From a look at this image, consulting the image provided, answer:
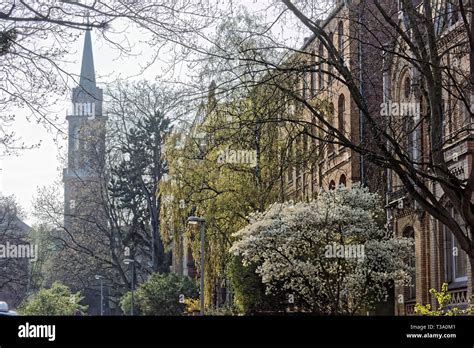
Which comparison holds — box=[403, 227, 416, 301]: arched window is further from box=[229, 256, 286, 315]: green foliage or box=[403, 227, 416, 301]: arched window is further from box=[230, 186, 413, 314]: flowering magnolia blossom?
box=[229, 256, 286, 315]: green foliage

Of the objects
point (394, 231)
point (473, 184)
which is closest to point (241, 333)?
point (473, 184)

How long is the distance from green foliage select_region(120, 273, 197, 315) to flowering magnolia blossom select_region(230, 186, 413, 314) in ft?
43.6

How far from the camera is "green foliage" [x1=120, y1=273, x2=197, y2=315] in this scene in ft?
129

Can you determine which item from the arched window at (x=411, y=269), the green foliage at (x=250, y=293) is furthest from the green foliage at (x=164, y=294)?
the arched window at (x=411, y=269)

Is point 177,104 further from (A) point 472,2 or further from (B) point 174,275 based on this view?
(B) point 174,275

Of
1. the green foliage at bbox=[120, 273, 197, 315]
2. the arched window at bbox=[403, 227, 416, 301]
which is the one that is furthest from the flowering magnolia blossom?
the green foliage at bbox=[120, 273, 197, 315]

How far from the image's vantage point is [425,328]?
5.51m

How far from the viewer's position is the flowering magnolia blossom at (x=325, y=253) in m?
25.2

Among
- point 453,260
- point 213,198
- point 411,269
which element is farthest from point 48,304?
point 453,260

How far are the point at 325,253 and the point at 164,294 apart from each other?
1580cm

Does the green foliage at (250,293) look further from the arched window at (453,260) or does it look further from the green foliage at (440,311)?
the green foliage at (440,311)

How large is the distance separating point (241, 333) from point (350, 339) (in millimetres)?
588

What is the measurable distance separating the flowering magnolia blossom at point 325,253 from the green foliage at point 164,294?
13297 mm

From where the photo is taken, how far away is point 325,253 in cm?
2519
